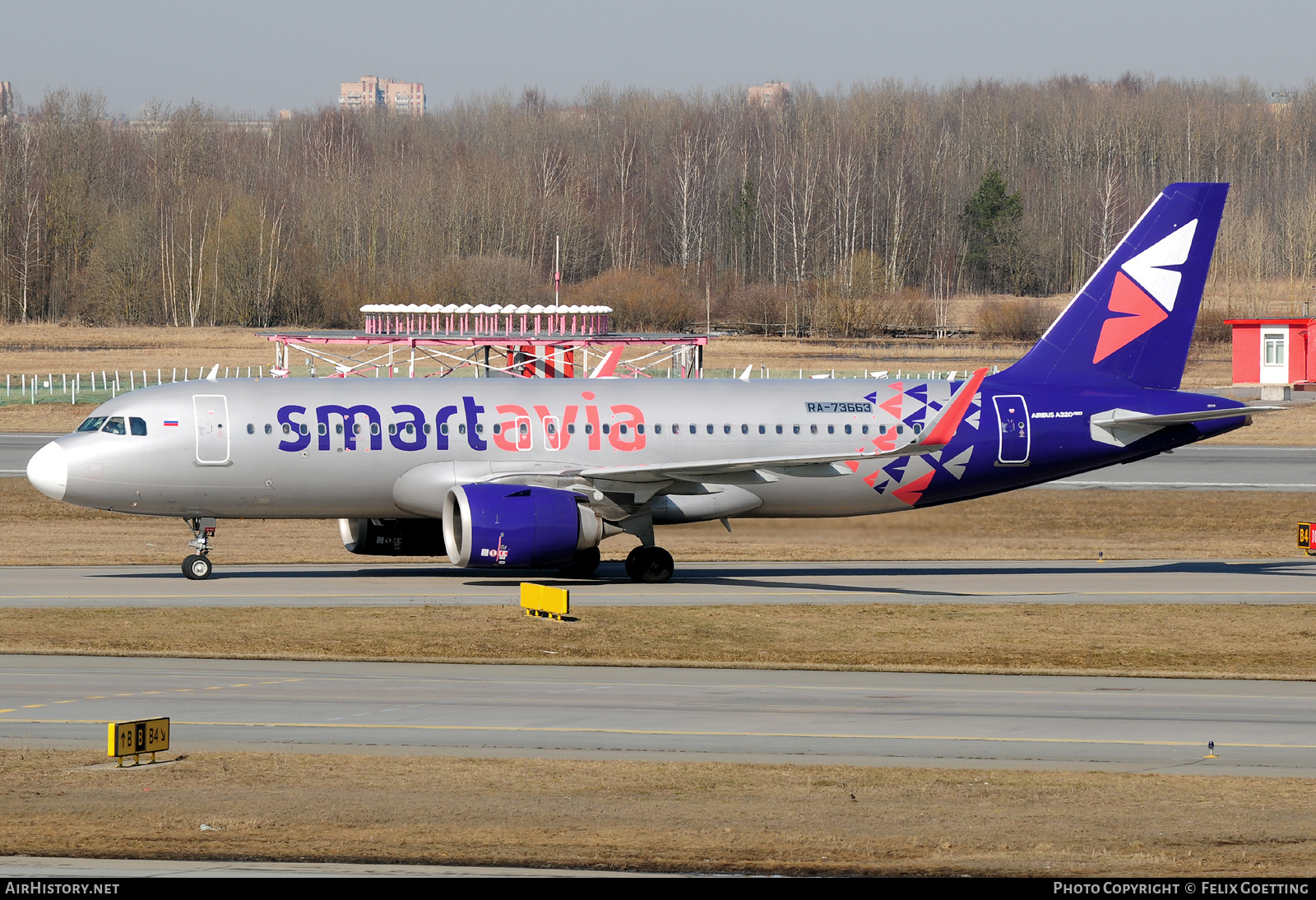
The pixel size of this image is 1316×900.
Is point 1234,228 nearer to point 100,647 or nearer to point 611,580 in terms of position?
point 611,580

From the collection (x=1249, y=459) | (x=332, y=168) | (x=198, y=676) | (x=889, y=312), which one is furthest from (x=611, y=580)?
(x=332, y=168)

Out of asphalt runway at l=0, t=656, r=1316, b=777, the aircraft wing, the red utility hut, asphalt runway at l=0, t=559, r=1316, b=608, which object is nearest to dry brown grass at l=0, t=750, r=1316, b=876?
asphalt runway at l=0, t=656, r=1316, b=777

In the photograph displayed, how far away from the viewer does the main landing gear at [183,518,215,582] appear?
38531mm

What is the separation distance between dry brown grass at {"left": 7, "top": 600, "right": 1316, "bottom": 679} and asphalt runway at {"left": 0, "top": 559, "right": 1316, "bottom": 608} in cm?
150

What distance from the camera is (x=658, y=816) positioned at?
17344mm

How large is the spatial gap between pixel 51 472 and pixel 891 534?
68.6 ft

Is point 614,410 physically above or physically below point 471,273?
below

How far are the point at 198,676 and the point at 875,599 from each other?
16.4 meters

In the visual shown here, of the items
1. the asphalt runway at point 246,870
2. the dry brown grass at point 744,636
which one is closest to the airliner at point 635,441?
the dry brown grass at point 744,636

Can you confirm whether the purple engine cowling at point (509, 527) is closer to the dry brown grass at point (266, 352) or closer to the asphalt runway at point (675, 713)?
the asphalt runway at point (675, 713)

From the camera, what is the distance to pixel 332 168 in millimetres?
199000

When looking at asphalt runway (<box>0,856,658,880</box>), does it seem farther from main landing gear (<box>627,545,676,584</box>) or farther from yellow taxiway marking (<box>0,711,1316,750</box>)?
main landing gear (<box>627,545,676,584</box>)

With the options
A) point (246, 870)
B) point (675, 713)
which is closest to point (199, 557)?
point (675, 713)

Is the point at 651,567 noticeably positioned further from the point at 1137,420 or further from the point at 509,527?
the point at 1137,420
